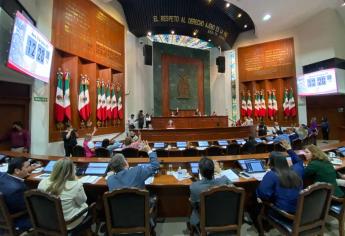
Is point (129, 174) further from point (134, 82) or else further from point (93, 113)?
point (134, 82)

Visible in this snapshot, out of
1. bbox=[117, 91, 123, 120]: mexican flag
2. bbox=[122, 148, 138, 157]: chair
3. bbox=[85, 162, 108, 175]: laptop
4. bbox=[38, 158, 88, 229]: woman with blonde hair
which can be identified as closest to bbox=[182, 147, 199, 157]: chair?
bbox=[122, 148, 138, 157]: chair

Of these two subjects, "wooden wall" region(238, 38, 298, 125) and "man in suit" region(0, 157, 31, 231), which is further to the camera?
"wooden wall" region(238, 38, 298, 125)

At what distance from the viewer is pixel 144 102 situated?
476 inches

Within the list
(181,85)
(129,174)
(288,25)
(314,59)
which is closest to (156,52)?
(181,85)

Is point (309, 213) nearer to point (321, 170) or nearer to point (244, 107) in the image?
point (321, 170)

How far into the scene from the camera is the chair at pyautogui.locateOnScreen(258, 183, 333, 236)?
1.95 m

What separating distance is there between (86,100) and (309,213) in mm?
7160

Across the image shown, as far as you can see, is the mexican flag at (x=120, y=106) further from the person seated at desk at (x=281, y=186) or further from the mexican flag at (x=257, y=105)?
the person seated at desk at (x=281, y=186)

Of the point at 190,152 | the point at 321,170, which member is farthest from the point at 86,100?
the point at 321,170

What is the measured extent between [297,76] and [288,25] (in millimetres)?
2695

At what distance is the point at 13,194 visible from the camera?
2.13 metres

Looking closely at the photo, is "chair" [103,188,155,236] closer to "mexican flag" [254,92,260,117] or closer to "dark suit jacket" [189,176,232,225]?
"dark suit jacket" [189,176,232,225]

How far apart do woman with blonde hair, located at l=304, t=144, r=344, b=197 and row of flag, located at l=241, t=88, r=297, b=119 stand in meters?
9.74

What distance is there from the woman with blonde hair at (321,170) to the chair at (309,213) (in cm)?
51
